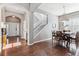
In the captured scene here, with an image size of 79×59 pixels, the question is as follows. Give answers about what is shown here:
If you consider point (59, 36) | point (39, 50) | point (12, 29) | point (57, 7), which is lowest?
point (39, 50)

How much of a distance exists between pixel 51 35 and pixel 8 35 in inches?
38.8

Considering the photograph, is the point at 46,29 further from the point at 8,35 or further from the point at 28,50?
the point at 8,35

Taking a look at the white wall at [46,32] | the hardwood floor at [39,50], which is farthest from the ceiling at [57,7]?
the hardwood floor at [39,50]

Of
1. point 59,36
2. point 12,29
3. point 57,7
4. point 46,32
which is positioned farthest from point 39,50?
point 57,7

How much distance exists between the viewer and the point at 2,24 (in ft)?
7.07

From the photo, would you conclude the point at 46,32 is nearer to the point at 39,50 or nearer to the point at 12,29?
the point at 39,50

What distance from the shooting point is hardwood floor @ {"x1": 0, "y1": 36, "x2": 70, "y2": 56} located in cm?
221

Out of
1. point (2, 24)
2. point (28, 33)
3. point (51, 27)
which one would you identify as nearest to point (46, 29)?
point (51, 27)

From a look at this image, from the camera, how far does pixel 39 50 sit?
225 centimetres

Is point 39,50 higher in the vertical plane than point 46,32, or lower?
lower

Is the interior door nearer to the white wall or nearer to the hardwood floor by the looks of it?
the hardwood floor

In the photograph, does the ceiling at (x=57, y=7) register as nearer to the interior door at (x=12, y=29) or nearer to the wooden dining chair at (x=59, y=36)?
the wooden dining chair at (x=59, y=36)

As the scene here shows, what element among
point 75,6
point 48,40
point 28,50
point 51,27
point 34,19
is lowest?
point 28,50

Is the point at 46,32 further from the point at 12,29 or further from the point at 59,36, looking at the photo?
the point at 12,29
